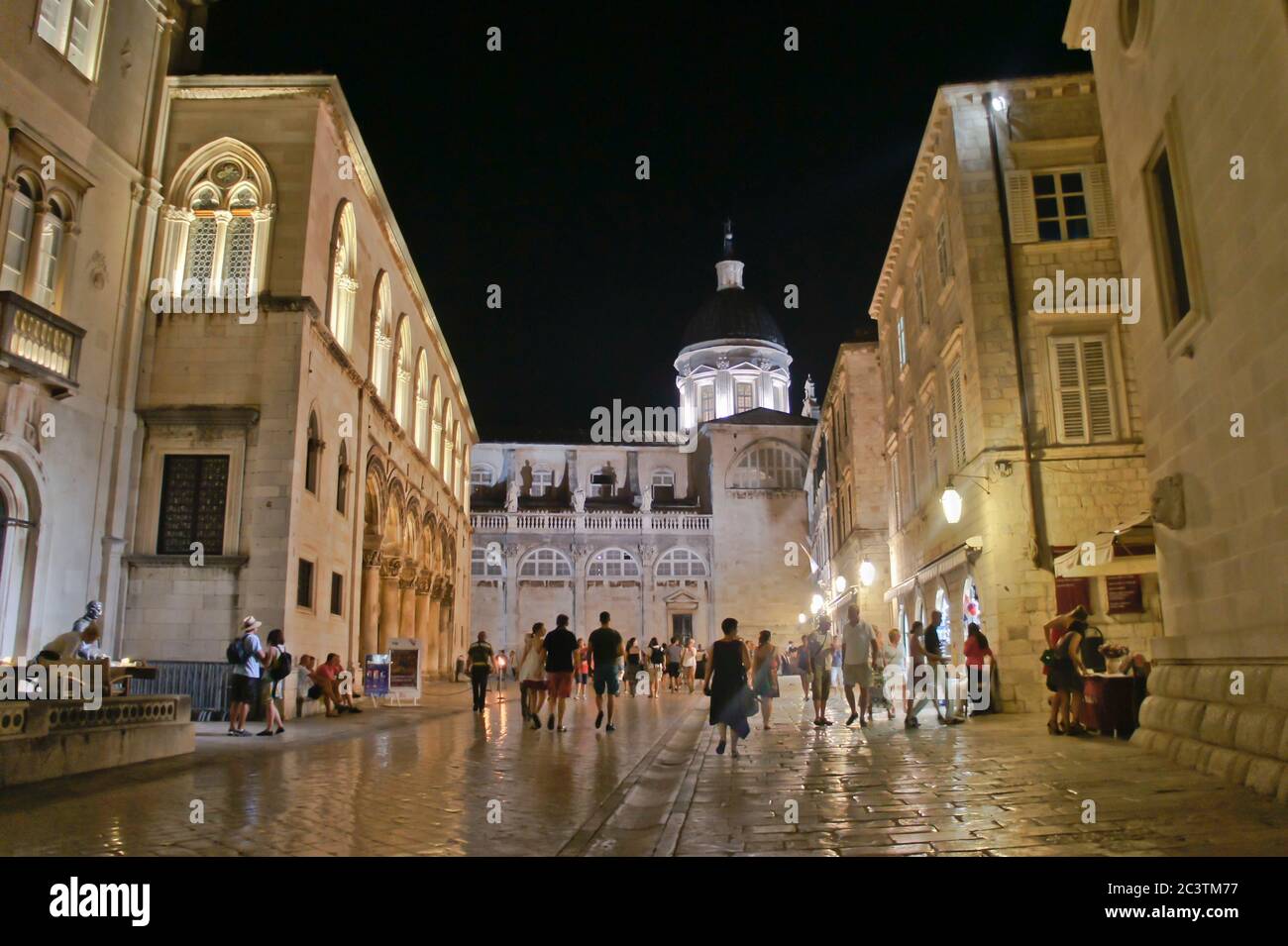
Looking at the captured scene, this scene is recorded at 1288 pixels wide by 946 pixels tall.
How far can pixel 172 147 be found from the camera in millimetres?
18188

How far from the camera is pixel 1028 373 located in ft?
53.0

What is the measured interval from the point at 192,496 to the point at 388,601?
10203 millimetres

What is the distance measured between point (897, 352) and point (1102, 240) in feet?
28.0

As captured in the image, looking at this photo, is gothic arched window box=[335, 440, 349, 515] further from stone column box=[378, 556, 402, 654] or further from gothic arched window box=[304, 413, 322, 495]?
stone column box=[378, 556, 402, 654]

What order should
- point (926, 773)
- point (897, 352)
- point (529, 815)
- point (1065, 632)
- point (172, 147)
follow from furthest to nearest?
point (897, 352) < point (172, 147) < point (1065, 632) < point (926, 773) < point (529, 815)

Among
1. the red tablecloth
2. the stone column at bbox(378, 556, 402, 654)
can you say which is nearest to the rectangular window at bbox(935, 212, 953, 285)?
the red tablecloth

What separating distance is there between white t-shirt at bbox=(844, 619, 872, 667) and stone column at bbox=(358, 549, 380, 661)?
45.1 ft

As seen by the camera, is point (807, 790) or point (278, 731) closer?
point (807, 790)

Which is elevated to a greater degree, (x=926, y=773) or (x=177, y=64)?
(x=177, y=64)

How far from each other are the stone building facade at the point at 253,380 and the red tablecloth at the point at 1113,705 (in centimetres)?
1289

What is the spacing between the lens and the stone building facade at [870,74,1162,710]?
15.5 m

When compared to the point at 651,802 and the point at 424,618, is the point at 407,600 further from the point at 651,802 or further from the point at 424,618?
the point at 651,802
